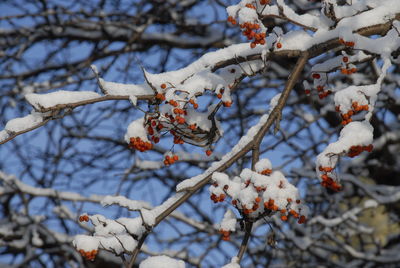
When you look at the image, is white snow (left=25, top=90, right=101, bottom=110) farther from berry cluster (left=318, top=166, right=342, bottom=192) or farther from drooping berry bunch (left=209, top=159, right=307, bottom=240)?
berry cluster (left=318, top=166, right=342, bottom=192)

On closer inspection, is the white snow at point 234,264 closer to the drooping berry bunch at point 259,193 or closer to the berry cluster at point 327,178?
the drooping berry bunch at point 259,193

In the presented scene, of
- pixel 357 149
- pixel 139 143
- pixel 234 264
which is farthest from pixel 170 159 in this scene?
pixel 357 149

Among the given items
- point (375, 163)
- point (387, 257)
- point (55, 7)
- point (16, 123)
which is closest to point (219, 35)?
point (55, 7)

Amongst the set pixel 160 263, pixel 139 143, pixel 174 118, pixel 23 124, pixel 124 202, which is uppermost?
pixel 174 118

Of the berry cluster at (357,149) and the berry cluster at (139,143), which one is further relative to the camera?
the berry cluster at (139,143)

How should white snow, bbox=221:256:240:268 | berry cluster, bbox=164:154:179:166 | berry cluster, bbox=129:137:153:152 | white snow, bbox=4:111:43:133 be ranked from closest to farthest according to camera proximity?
white snow, bbox=221:256:240:268
white snow, bbox=4:111:43:133
berry cluster, bbox=129:137:153:152
berry cluster, bbox=164:154:179:166

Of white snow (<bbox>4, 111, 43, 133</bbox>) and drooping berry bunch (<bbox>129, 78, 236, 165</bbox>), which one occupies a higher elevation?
drooping berry bunch (<bbox>129, 78, 236, 165</bbox>)

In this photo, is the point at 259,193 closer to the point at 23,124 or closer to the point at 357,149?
the point at 357,149

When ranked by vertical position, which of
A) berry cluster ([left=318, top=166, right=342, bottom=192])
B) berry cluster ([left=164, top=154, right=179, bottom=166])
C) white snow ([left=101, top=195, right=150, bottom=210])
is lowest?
white snow ([left=101, top=195, right=150, bottom=210])

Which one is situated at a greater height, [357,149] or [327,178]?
[357,149]

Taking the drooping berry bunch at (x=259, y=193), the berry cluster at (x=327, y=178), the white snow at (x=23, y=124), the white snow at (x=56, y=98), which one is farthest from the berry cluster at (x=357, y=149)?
the white snow at (x=23, y=124)

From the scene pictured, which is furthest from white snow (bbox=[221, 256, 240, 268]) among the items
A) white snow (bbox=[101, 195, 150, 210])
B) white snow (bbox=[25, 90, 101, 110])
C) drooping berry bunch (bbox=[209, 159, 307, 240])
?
white snow (bbox=[25, 90, 101, 110])

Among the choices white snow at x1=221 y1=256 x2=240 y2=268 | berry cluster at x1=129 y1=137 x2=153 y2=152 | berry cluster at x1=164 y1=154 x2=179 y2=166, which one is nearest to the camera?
white snow at x1=221 y1=256 x2=240 y2=268

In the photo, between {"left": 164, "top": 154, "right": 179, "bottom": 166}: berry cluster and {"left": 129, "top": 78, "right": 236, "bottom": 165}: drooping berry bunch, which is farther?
{"left": 164, "top": 154, "right": 179, "bottom": 166}: berry cluster
